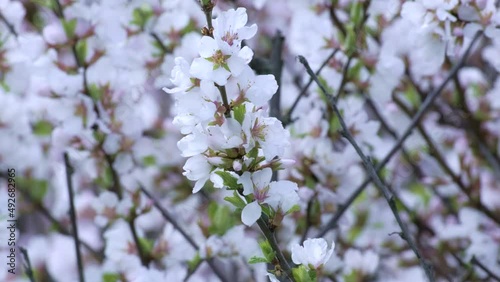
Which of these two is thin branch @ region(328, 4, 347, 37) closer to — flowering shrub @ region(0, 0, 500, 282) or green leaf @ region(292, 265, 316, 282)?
flowering shrub @ region(0, 0, 500, 282)

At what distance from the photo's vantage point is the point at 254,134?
0.97 meters

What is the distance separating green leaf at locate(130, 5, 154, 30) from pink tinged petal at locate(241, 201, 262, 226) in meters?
0.98

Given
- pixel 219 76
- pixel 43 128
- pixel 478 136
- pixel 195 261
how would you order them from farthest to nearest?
pixel 43 128
pixel 478 136
pixel 195 261
pixel 219 76

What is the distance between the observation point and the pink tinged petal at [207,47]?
0.97 meters

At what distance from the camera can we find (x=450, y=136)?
8.02 feet

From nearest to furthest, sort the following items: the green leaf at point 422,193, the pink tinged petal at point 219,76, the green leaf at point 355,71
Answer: the pink tinged petal at point 219,76, the green leaf at point 355,71, the green leaf at point 422,193

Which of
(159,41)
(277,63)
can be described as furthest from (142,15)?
(277,63)

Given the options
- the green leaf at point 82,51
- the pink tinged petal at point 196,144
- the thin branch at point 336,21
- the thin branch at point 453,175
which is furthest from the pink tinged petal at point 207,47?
the thin branch at point 453,175

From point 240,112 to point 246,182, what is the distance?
0.09 m

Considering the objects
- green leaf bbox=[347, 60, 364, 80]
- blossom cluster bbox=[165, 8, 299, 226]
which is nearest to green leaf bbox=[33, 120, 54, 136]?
green leaf bbox=[347, 60, 364, 80]

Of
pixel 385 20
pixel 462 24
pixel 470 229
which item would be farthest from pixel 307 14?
pixel 470 229

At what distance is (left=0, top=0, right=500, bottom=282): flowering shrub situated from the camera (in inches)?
38.8

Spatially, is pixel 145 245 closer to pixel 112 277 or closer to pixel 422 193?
pixel 112 277

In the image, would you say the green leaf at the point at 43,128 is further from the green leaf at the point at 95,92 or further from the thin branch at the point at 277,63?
the thin branch at the point at 277,63
